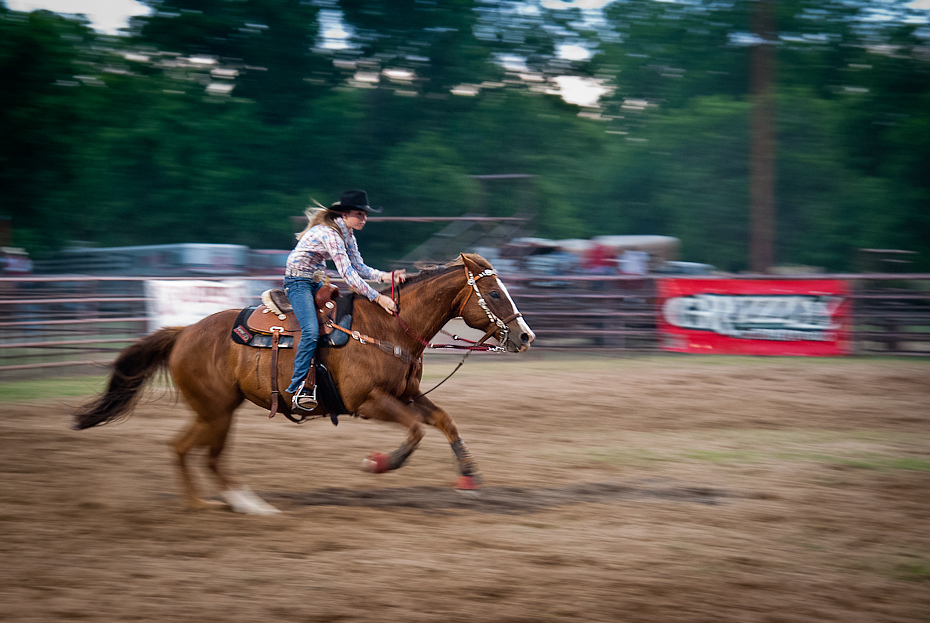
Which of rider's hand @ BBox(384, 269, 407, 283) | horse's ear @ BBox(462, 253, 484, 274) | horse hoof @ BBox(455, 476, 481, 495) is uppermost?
horse's ear @ BBox(462, 253, 484, 274)

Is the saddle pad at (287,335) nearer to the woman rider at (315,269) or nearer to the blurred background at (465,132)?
the woman rider at (315,269)

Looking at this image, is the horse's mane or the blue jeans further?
the horse's mane

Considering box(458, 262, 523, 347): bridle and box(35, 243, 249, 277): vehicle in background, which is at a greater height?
box(458, 262, 523, 347): bridle

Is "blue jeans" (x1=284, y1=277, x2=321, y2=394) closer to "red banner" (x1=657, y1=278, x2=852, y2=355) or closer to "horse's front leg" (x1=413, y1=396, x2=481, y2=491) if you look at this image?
"horse's front leg" (x1=413, y1=396, x2=481, y2=491)

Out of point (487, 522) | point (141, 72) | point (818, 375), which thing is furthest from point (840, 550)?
point (141, 72)

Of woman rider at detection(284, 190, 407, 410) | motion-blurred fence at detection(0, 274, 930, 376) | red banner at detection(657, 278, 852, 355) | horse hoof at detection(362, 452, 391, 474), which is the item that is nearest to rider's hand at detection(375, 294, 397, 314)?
woman rider at detection(284, 190, 407, 410)

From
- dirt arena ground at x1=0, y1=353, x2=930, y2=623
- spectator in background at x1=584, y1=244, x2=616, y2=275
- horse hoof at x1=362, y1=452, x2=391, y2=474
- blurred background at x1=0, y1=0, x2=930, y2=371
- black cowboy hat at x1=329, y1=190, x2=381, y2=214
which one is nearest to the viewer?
dirt arena ground at x1=0, y1=353, x2=930, y2=623

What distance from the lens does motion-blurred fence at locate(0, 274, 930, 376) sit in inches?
506

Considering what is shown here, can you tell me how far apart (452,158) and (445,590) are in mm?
29842

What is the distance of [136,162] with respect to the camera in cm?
2967

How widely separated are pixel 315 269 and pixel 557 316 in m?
10.6

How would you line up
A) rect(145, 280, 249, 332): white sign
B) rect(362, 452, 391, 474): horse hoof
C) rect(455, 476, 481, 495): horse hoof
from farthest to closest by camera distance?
rect(145, 280, 249, 332): white sign
rect(455, 476, 481, 495): horse hoof
rect(362, 452, 391, 474): horse hoof

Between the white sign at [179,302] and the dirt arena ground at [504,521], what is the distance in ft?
12.2

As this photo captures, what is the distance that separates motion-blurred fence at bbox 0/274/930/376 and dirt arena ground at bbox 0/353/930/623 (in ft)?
10.4
